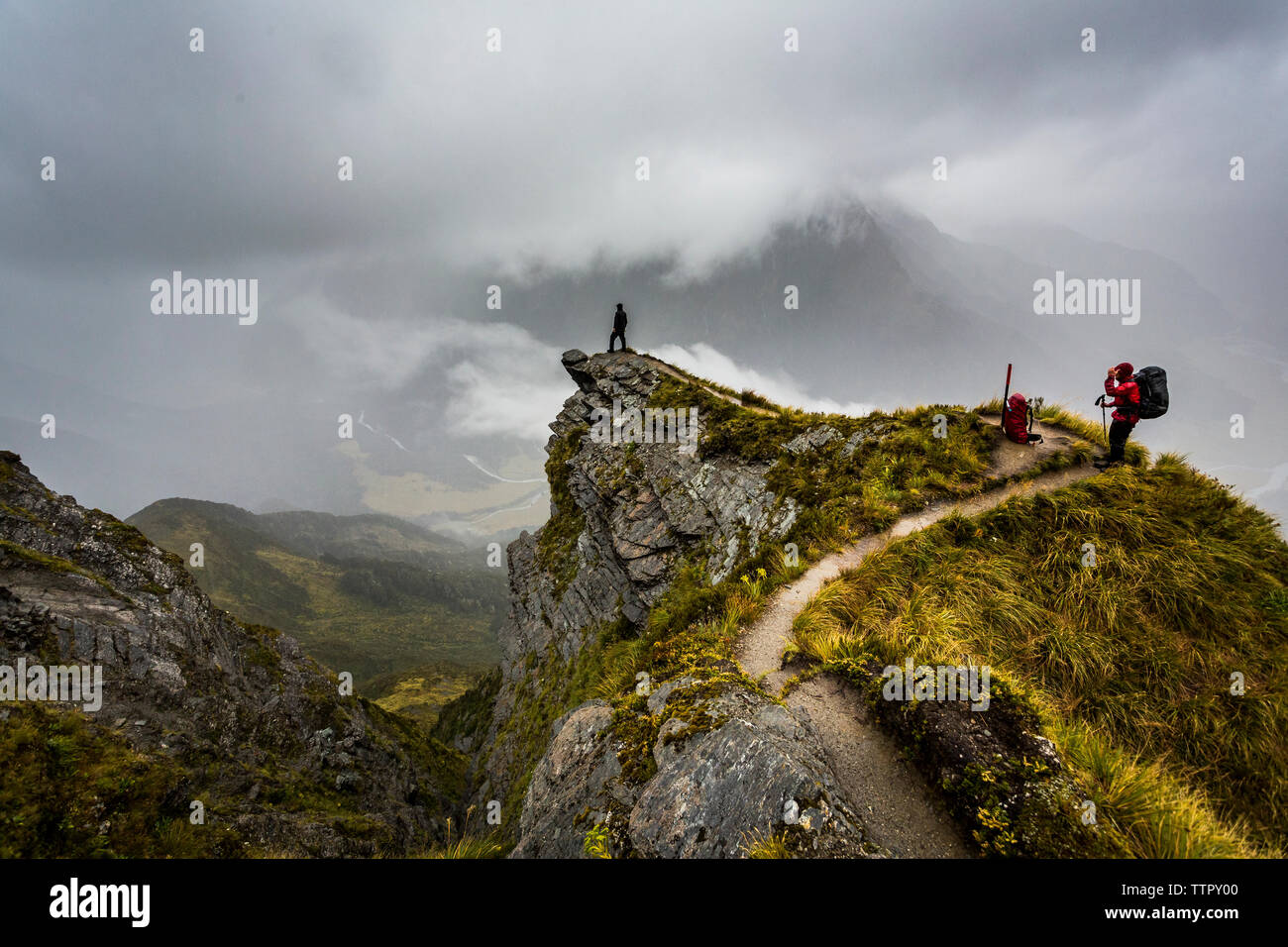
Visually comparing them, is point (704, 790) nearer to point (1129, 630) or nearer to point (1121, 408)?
point (1129, 630)

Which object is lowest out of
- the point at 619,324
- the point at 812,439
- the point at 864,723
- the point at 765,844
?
the point at 765,844

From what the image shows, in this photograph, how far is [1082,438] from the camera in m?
16.0

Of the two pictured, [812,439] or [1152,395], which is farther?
[812,439]

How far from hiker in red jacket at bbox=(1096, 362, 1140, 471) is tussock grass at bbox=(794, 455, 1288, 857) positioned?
Result: 1.05 meters

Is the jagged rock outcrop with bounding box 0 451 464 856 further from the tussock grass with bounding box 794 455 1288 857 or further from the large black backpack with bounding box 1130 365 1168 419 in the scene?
the large black backpack with bounding box 1130 365 1168 419

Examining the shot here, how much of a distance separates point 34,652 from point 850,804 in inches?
1171

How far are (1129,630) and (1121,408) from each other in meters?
8.19

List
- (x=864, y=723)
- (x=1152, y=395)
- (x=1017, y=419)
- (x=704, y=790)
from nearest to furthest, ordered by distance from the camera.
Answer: (x=704, y=790) < (x=864, y=723) < (x=1152, y=395) < (x=1017, y=419)

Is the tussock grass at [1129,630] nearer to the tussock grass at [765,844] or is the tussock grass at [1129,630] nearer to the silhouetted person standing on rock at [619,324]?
the tussock grass at [765,844]

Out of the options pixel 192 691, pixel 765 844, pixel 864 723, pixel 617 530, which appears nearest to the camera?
pixel 765 844

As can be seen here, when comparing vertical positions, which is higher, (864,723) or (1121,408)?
(1121,408)

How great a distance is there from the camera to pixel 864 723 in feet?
22.9

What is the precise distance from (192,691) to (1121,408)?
40.4 m

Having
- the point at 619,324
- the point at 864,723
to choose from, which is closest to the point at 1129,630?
the point at 864,723
